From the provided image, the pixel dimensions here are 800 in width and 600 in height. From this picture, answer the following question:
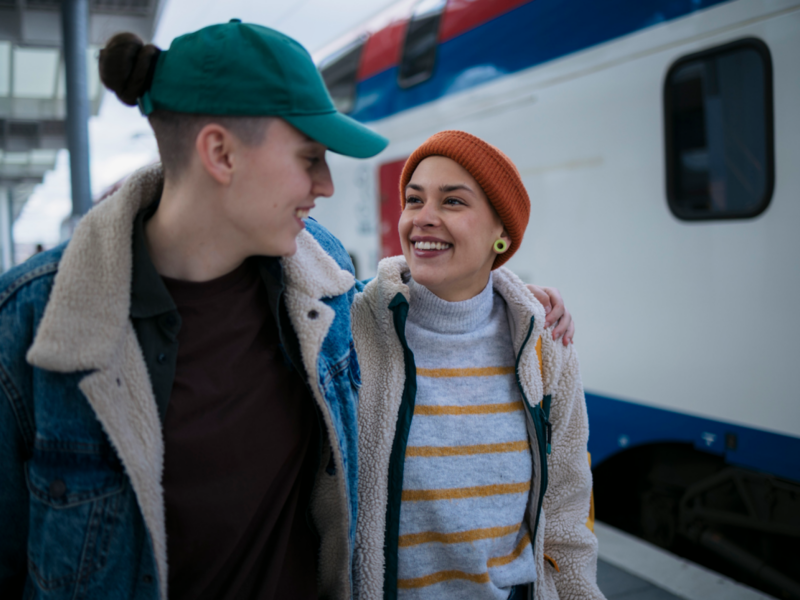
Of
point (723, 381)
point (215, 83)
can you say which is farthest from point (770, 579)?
point (215, 83)

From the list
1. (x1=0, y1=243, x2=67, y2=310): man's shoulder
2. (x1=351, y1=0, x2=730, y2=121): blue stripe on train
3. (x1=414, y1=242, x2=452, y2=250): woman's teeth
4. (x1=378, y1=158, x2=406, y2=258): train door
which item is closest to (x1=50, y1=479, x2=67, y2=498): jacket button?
(x1=0, y1=243, x2=67, y2=310): man's shoulder

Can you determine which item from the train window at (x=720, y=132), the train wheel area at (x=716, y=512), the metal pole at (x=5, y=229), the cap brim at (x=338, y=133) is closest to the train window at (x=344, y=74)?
the train window at (x=720, y=132)

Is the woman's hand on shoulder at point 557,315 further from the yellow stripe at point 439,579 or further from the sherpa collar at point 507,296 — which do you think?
the yellow stripe at point 439,579

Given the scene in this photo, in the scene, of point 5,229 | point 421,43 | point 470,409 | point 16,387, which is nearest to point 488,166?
point 470,409

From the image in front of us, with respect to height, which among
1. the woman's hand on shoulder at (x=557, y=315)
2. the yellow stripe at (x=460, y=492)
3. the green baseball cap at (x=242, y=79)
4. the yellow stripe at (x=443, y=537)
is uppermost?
the green baseball cap at (x=242, y=79)

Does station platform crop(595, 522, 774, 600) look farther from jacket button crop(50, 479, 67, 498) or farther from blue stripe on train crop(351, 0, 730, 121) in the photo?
blue stripe on train crop(351, 0, 730, 121)

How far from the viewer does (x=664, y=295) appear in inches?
121

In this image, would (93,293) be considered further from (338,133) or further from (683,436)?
(683,436)

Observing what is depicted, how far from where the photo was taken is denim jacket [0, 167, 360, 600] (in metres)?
1.19

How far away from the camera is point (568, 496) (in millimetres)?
1869

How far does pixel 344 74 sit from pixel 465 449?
550cm

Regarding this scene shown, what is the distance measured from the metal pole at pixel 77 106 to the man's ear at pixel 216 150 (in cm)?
564

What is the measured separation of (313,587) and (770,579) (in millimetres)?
2421

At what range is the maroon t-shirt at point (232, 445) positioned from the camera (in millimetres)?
1321
